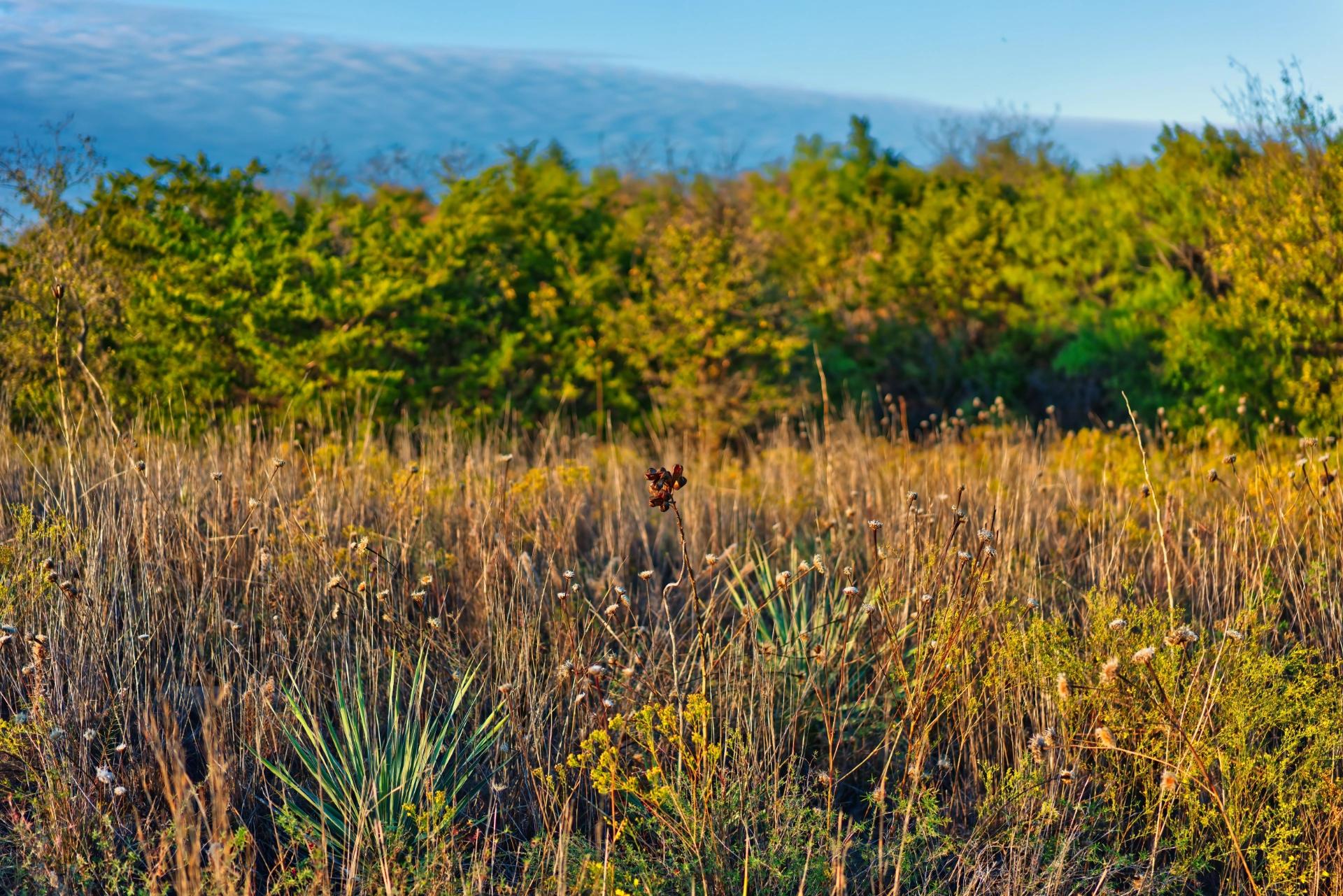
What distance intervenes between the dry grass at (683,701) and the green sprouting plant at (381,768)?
0.14 ft

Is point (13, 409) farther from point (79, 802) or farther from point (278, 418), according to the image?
point (79, 802)

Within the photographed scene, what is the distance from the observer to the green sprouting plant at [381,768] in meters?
2.54

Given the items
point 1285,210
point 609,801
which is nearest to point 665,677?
point 609,801

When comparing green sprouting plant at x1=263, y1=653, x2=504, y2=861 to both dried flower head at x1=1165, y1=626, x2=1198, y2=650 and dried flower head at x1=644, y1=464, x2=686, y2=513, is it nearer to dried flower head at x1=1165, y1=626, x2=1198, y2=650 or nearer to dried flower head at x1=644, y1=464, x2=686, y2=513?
dried flower head at x1=644, y1=464, x2=686, y2=513

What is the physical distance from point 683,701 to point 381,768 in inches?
34.1

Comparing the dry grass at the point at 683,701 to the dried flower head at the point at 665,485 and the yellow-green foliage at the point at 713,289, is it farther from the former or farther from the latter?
the yellow-green foliage at the point at 713,289

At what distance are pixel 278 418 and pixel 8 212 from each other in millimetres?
2276

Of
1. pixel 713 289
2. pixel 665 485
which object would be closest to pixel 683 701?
pixel 665 485

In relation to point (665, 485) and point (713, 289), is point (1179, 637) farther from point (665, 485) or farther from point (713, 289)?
point (713, 289)

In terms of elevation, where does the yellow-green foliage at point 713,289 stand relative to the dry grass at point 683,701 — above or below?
above

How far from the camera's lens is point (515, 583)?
3.32m

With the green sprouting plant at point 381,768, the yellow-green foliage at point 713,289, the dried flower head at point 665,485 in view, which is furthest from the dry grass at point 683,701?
the yellow-green foliage at point 713,289

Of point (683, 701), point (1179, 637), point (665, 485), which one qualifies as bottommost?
point (683, 701)

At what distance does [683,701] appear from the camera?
294 centimetres
